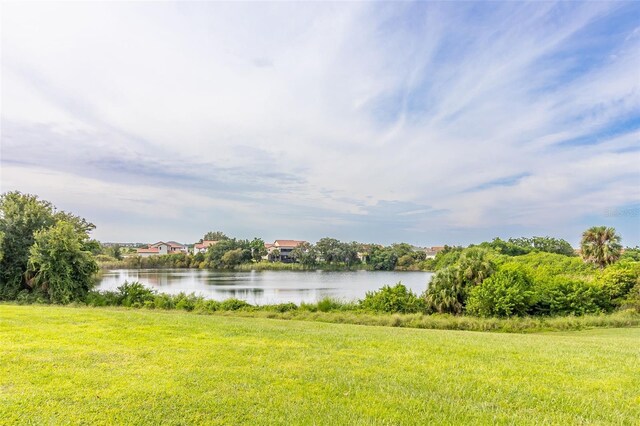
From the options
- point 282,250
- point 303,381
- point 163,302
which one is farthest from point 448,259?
point 282,250

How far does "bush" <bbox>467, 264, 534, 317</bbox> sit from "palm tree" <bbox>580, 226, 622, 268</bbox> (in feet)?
55.0

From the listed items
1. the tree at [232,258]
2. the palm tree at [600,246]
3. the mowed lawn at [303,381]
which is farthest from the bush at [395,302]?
the tree at [232,258]

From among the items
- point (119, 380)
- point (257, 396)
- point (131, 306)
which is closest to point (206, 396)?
point (257, 396)

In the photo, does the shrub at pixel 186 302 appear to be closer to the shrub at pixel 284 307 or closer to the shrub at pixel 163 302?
the shrub at pixel 163 302

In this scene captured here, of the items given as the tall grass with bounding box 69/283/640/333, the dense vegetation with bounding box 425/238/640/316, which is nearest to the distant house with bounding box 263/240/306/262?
the tall grass with bounding box 69/283/640/333

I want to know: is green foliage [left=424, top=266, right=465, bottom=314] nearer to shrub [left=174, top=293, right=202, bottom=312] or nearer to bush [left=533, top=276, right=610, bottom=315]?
bush [left=533, top=276, right=610, bottom=315]

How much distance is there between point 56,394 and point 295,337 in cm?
421

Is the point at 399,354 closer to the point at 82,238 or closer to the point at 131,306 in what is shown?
the point at 131,306

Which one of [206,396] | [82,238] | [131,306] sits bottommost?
[131,306]

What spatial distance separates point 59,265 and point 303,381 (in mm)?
20474

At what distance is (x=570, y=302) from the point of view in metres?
19.0

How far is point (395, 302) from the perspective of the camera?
19.5 m

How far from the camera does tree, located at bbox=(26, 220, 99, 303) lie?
64.2ft

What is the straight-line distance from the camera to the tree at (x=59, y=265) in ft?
Result: 64.2
